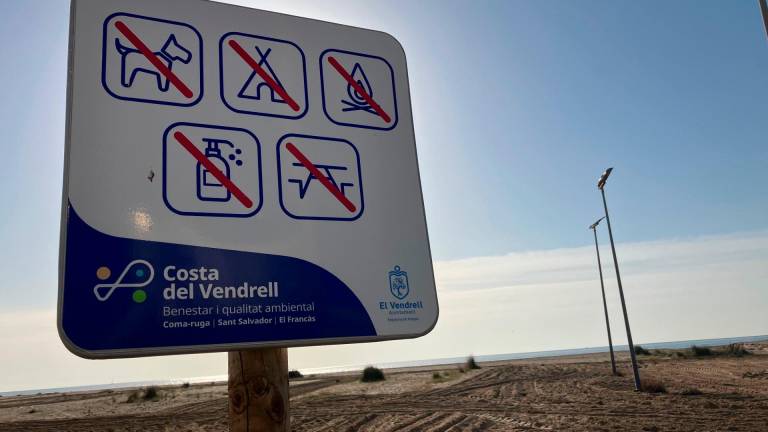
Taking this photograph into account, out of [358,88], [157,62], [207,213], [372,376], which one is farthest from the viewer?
[372,376]

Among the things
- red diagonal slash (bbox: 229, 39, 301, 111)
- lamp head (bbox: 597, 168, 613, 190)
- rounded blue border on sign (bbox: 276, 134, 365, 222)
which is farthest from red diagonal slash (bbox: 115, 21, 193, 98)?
lamp head (bbox: 597, 168, 613, 190)

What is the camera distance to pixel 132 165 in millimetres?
1969

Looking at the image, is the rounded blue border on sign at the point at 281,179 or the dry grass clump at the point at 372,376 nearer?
the rounded blue border on sign at the point at 281,179

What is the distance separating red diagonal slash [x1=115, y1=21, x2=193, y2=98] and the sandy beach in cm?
1551

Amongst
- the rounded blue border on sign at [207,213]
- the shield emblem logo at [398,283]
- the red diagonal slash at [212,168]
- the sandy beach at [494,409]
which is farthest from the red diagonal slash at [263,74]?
the sandy beach at [494,409]

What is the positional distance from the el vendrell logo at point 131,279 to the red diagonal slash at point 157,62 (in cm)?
75

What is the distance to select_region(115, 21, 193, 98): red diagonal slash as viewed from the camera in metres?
2.14

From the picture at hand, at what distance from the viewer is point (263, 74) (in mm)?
2314

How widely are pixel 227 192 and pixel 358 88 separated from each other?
0.88 m

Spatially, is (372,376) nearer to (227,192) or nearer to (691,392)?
(691,392)

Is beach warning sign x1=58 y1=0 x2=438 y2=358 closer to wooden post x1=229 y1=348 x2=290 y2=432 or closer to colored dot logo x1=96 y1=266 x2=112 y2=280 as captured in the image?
colored dot logo x1=96 y1=266 x2=112 y2=280

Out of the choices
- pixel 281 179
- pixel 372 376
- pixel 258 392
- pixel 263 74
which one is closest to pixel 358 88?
pixel 263 74

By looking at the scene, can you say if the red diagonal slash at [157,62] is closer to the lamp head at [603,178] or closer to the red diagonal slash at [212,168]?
the red diagonal slash at [212,168]

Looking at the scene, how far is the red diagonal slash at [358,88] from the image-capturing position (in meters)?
2.51
